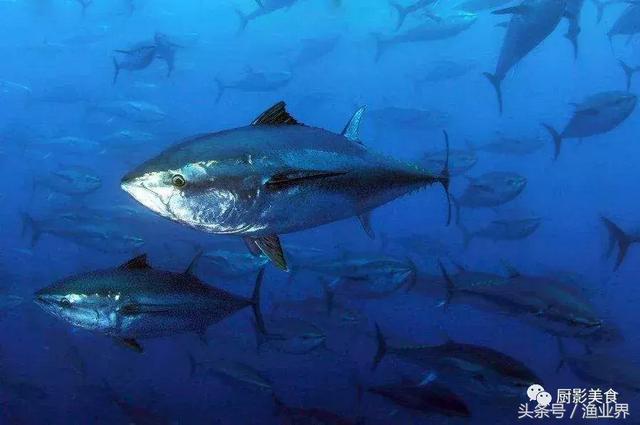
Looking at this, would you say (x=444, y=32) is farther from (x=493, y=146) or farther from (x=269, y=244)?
(x=269, y=244)

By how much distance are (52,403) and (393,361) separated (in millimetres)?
5870

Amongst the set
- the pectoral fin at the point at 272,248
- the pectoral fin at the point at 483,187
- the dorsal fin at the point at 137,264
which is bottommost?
the pectoral fin at the point at 483,187

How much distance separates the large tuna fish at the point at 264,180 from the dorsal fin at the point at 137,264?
1.31 meters

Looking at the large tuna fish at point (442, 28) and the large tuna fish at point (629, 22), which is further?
the large tuna fish at point (442, 28)

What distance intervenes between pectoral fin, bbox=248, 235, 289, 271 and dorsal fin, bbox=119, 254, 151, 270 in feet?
4.53

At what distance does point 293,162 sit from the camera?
1890mm

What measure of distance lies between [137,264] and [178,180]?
1.54 m

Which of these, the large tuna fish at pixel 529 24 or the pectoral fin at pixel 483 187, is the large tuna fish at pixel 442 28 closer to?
the pectoral fin at pixel 483 187

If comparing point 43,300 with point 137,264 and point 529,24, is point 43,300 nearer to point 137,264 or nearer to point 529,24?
point 137,264

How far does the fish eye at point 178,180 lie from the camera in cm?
174

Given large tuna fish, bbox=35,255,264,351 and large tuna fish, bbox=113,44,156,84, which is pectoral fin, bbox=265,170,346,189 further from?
large tuna fish, bbox=113,44,156,84

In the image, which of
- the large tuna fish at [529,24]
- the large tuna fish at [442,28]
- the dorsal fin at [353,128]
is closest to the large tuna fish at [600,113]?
the large tuna fish at [529,24]

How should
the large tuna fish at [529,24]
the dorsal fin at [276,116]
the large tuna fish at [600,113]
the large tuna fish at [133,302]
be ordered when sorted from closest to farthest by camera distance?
the dorsal fin at [276,116] → the large tuna fish at [133,302] → the large tuna fish at [529,24] → the large tuna fish at [600,113]

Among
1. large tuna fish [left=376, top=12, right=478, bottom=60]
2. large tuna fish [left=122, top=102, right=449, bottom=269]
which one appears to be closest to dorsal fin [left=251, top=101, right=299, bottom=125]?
large tuna fish [left=122, top=102, right=449, bottom=269]
